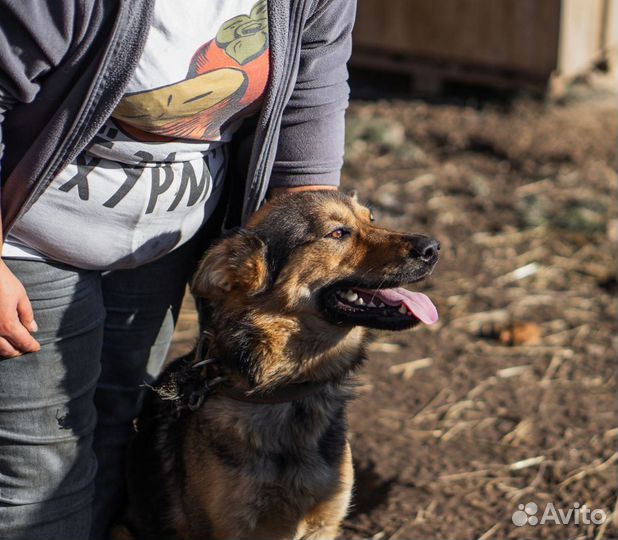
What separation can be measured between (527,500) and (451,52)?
508 centimetres

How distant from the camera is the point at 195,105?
2.54m

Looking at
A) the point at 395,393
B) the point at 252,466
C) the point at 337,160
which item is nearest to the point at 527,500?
the point at 395,393

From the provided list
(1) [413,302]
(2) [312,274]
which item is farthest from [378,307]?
(2) [312,274]

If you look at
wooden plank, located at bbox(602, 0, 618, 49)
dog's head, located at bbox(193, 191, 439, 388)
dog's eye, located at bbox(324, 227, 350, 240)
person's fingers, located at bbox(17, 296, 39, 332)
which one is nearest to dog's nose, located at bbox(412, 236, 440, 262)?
dog's head, located at bbox(193, 191, 439, 388)

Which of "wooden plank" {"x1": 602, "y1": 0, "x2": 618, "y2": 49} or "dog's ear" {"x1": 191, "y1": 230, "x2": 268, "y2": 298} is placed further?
"wooden plank" {"x1": 602, "y1": 0, "x2": 618, "y2": 49}

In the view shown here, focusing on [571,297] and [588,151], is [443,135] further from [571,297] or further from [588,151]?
[571,297]

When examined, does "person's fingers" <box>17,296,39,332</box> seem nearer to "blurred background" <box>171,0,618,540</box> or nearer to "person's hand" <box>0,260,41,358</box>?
"person's hand" <box>0,260,41,358</box>

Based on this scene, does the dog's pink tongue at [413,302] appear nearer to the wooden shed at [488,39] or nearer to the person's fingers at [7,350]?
the person's fingers at [7,350]

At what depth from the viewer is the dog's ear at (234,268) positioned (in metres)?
2.93

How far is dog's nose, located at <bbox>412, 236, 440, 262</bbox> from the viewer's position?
114 inches

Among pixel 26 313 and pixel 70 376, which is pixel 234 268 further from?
pixel 26 313

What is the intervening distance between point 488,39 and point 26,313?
20.0 feet

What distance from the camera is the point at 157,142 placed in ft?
8.63

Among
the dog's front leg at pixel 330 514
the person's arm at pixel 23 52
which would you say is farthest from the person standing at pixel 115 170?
the dog's front leg at pixel 330 514
